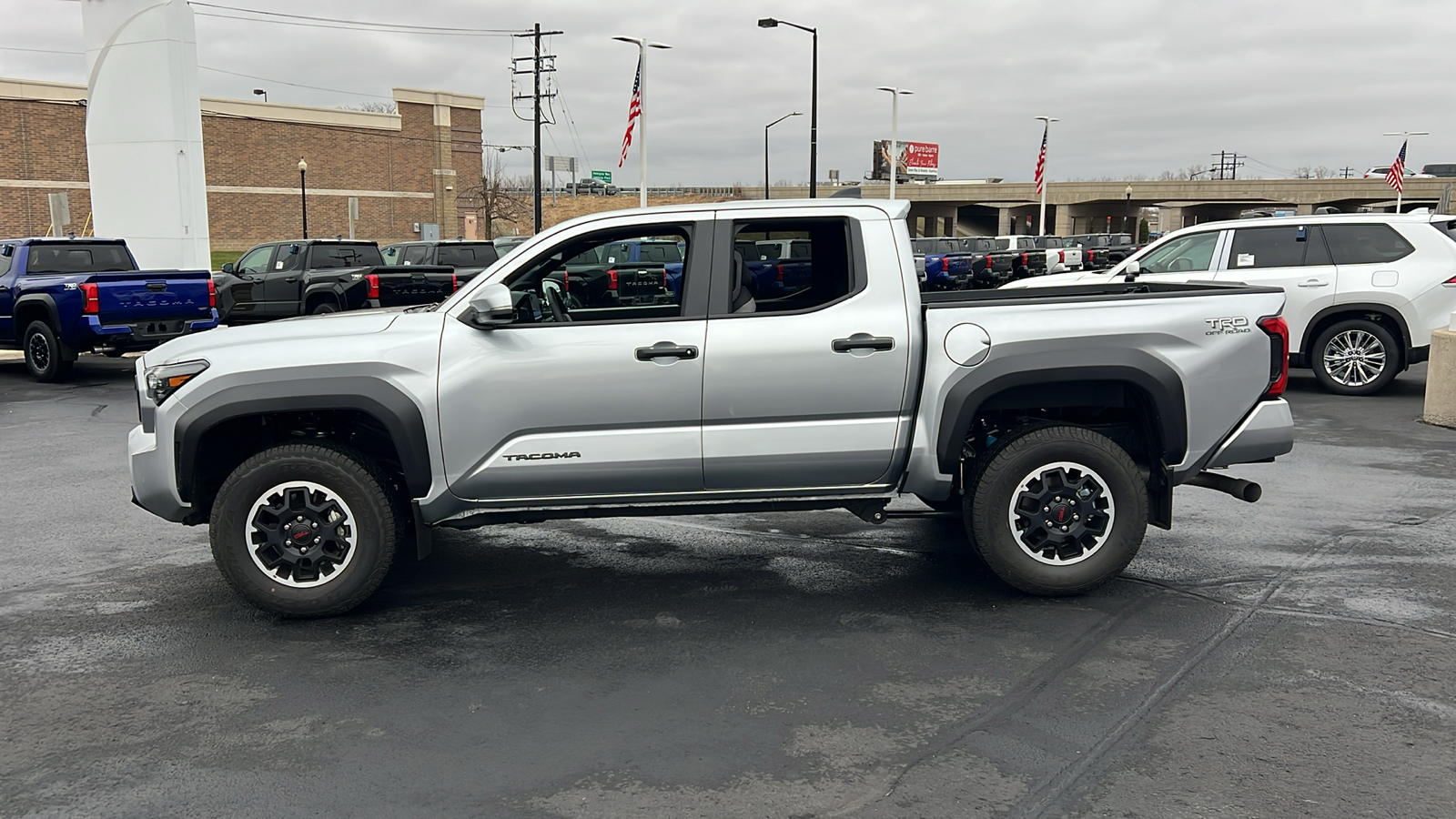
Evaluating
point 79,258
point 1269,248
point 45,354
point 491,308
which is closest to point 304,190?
point 79,258

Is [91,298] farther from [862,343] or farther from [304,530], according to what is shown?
[862,343]

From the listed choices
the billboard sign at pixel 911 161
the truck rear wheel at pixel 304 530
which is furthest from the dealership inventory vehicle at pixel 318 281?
the billboard sign at pixel 911 161

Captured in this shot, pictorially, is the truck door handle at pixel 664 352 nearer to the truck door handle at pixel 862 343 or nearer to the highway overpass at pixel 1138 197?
the truck door handle at pixel 862 343

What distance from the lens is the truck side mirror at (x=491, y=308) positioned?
527 centimetres

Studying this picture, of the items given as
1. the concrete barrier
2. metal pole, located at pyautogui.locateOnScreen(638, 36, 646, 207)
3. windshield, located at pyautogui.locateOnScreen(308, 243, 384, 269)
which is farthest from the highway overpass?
the concrete barrier

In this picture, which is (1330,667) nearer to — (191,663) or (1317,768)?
(1317,768)

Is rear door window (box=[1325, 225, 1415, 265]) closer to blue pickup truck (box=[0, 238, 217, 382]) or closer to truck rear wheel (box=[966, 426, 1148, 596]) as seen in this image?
truck rear wheel (box=[966, 426, 1148, 596])

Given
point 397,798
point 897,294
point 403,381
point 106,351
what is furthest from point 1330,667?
point 106,351

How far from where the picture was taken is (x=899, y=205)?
19.2 feet

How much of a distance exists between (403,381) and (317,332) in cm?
56

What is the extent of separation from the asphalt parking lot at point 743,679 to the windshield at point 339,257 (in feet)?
45.6

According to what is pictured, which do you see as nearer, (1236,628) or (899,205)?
(1236,628)

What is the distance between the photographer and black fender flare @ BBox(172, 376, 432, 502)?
5.35 metres

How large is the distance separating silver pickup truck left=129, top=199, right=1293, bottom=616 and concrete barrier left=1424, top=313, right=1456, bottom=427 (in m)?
6.33
